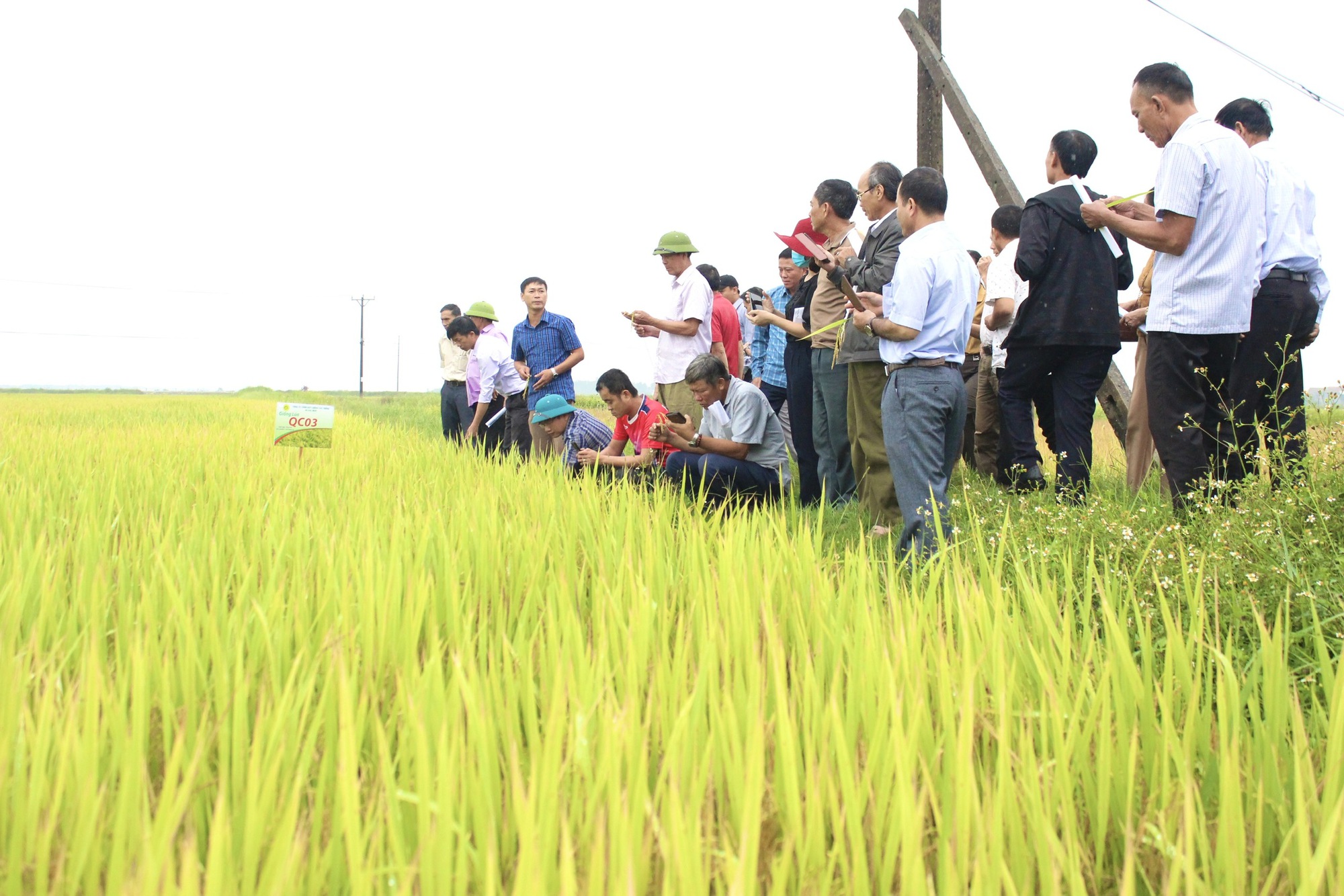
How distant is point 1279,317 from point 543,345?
4244 millimetres

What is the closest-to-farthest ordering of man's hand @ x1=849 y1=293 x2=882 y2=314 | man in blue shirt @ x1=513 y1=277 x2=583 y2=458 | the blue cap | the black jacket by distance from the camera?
man's hand @ x1=849 y1=293 x2=882 y2=314, the black jacket, the blue cap, man in blue shirt @ x1=513 y1=277 x2=583 y2=458

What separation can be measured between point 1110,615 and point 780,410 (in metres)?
4.74

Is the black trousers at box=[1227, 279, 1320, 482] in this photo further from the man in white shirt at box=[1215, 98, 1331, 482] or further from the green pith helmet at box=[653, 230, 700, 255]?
the green pith helmet at box=[653, 230, 700, 255]

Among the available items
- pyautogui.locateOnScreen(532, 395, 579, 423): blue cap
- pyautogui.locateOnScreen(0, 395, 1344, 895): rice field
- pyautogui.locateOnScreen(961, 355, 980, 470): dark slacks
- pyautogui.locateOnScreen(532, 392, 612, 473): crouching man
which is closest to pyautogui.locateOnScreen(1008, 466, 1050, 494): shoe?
pyautogui.locateOnScreen(961, 355, 980, 470): dark slacks

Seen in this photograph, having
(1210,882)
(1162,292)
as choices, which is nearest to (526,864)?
(1210,882)

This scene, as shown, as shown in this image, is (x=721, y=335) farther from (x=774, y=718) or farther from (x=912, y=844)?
(x=912, y=844)

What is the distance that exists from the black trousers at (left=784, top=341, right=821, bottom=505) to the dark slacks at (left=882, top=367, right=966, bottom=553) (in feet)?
4.83

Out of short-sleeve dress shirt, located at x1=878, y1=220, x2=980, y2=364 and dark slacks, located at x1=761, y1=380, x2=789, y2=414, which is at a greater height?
short-sleeve dress shirt, located at x1=878, y1=220, x2=980, y2=364

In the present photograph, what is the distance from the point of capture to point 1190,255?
9.77 ft

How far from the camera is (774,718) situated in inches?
52.2

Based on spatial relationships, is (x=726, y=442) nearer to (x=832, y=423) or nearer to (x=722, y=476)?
(x=722, y=476)

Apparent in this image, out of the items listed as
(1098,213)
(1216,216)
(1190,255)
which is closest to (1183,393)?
(1190,255)

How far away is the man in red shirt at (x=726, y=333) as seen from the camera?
522cm

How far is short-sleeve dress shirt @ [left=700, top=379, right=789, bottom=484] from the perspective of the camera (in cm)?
431
